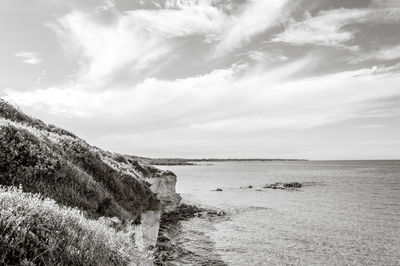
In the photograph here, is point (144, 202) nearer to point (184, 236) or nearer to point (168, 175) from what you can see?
point (184, 236)

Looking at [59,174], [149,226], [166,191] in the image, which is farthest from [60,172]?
[166,191]

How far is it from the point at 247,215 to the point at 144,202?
21900 millimetres

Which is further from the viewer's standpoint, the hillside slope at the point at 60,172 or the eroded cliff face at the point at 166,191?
the eroded cliff face at the point at 166,191

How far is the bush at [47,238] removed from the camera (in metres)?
4.91

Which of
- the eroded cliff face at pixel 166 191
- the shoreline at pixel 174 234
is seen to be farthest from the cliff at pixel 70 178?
the eroded cliff face at pixel 166 191

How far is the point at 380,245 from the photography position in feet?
78.9

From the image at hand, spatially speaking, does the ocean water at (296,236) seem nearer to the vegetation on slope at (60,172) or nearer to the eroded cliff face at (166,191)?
the eroded cliff face at (166,191)

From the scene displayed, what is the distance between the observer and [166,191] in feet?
118

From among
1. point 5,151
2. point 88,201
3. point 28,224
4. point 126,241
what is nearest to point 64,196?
point 88,201

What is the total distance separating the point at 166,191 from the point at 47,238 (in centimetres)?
3077

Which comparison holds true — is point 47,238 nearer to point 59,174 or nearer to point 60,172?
point 59,174

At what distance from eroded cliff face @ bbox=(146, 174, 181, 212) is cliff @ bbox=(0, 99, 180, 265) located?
1246 centimetres

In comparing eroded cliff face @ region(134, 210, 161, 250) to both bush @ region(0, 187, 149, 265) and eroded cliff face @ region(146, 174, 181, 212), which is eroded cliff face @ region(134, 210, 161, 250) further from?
eroded cliff face @ region(146, 174, 181, 212)

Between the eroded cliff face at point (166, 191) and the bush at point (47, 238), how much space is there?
24847mm
